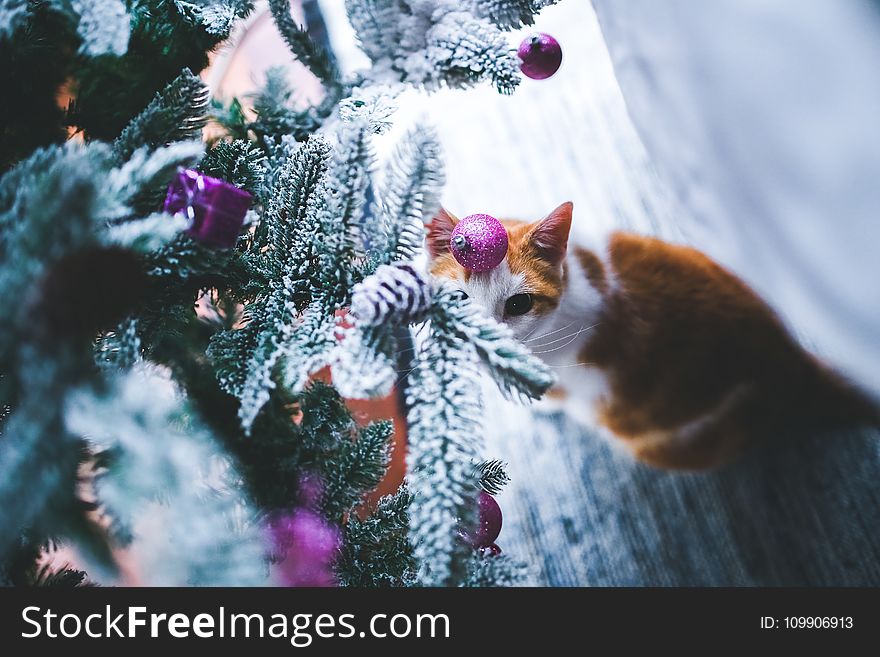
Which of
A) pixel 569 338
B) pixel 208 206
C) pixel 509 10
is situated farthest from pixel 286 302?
pixel 569 338

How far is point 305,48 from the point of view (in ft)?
1.59

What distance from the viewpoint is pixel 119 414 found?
27cm

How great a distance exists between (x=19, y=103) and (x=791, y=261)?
727 millimetres

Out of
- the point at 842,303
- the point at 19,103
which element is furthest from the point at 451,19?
the point at 842,303

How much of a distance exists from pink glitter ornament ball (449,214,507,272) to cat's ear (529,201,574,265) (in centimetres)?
15

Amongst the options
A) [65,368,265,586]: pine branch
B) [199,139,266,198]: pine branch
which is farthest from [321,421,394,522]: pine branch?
[199,139,266,198]: pine branch

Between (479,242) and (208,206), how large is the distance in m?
0.21

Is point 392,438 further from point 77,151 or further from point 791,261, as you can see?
point 791,261

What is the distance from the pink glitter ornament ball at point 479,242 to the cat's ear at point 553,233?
15 cm

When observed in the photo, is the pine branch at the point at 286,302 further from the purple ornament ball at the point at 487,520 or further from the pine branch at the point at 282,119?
the purple ornament ball at the point at 487,520

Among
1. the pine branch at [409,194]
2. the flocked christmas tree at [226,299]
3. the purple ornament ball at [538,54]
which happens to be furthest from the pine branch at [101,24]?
the purple ornament ball at [538,54]

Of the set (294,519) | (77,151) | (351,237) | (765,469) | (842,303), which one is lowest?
(765,469)

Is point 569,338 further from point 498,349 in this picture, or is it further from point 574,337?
point 498,349

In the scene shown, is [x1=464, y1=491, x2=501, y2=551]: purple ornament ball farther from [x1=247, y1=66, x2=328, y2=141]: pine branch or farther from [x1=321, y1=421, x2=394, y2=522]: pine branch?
Answer: [x1=247, y1=66, x2=328, y2=141]: pine branch
